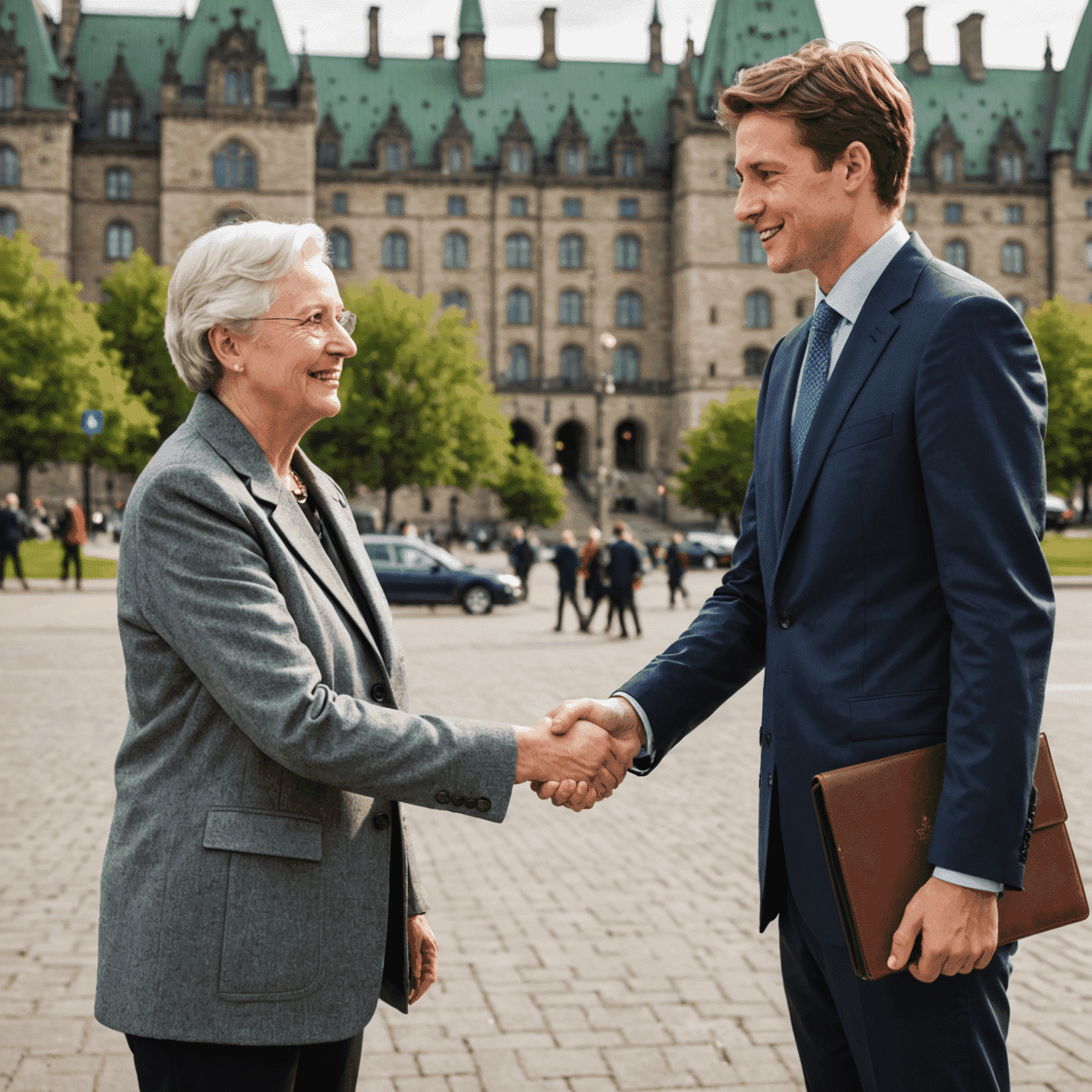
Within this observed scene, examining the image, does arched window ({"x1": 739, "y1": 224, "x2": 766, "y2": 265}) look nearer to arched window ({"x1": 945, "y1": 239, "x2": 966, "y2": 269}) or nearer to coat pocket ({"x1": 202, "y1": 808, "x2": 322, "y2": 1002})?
arched window ({"x1": 945, "y1": 239, "x2": 966, "y2": 269})

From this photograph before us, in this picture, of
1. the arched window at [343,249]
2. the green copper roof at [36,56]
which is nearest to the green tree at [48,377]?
the green copper roof at [36,56]

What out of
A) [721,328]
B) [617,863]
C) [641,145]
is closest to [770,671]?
[617,863]

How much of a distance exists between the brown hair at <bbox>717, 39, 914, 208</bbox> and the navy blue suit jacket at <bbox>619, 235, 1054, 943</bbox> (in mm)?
181

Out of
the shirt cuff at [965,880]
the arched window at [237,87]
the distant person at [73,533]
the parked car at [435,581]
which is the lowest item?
the parked car at [435,581]

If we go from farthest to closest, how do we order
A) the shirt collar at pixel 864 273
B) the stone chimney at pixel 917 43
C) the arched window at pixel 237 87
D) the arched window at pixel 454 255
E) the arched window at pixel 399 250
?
the stone chimney at pixel 917 43, the arched window at pixel 454 255, the arched window at pixel 399 250, the arched window at pixel 237 87, the shirt collar at pixel 864 273

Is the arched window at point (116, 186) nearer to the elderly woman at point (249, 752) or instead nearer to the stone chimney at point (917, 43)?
the stone chimney at point (917, 43)

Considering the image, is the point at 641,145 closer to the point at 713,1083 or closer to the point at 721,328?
the point at 721,328

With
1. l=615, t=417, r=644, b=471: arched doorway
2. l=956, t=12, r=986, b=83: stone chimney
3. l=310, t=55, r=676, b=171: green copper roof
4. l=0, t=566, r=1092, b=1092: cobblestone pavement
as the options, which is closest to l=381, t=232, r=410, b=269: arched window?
l=310, t=55, r=676, b=171: green copper roof

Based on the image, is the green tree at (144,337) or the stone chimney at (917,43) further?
the stone chimney at (917,43)

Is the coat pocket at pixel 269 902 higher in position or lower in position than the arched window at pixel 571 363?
lower

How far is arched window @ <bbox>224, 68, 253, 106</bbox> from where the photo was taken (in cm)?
6600

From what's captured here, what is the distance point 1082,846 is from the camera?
19.7 ft

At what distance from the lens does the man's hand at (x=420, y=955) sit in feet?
7.93

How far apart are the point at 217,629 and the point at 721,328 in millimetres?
70971
